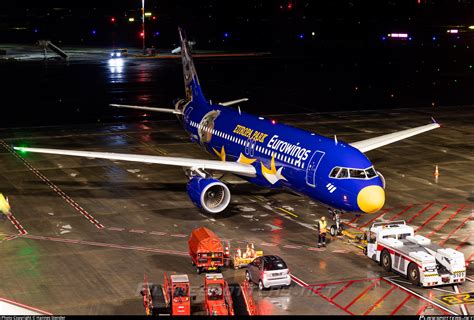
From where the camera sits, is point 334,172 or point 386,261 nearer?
point 386,261

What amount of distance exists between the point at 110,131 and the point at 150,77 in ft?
144

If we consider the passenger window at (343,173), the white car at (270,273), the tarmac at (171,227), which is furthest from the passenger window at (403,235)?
the white car at (270,273)

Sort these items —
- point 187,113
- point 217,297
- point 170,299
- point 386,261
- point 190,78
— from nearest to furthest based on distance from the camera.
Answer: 1. point 217,297
2. point 170,299
3. point 386,261
4. point 187,113
5. point 190,78

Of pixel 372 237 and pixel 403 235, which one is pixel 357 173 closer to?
pixel 372 237

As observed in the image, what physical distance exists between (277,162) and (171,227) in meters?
7.45

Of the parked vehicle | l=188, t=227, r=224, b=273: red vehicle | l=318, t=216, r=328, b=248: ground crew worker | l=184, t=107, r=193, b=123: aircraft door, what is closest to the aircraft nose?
the parked vehicle

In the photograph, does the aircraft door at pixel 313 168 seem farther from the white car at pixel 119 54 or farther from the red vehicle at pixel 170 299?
the white car at pixel 119 54

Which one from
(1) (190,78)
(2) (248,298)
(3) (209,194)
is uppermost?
(1) (190,78)

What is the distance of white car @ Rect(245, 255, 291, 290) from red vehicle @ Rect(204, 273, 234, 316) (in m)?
1.93

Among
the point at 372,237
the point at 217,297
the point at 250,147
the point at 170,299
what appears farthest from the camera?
the point at 250,147

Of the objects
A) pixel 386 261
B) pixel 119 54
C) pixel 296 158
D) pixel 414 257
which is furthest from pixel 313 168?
pixel 119 54

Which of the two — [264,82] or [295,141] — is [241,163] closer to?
[295,141]

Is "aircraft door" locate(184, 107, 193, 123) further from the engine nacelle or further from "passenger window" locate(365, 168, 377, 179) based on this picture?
"passenger window" locate(365, 168, 377, 179)

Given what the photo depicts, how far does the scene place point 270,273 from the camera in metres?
32.1
